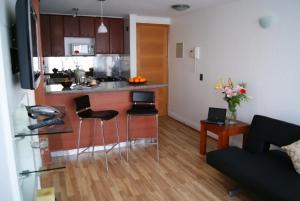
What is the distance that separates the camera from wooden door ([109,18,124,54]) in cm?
544

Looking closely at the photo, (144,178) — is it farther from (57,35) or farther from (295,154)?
(57,35)

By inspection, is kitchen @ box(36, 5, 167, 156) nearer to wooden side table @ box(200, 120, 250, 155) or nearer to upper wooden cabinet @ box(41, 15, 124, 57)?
upper wooden cabinet @ box(41, 15, 124, 57)

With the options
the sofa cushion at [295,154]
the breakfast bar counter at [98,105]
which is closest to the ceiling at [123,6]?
the breakfast bar counter at [98,105]

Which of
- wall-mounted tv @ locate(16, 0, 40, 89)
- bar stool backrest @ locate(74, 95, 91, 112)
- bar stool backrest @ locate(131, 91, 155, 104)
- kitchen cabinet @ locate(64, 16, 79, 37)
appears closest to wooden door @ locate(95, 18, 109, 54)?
kitchen cabinet @ locate(64, 16, 79, 37)

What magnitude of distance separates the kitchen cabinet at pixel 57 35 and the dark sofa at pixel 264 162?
3940 mm

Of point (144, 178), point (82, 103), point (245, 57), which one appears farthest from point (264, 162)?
point (82, 103)

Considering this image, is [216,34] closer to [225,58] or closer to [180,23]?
[225,58]

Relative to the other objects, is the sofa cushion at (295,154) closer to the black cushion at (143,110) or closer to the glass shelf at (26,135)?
the black cushion at (143,110)

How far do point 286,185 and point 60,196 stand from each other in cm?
220

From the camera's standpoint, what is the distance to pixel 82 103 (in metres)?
3.25

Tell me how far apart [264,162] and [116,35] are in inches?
164

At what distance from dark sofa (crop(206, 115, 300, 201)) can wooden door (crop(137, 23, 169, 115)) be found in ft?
8.61

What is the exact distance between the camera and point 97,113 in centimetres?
332

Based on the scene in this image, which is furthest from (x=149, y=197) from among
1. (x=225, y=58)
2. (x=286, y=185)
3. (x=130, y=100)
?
(x=225, y=58)
